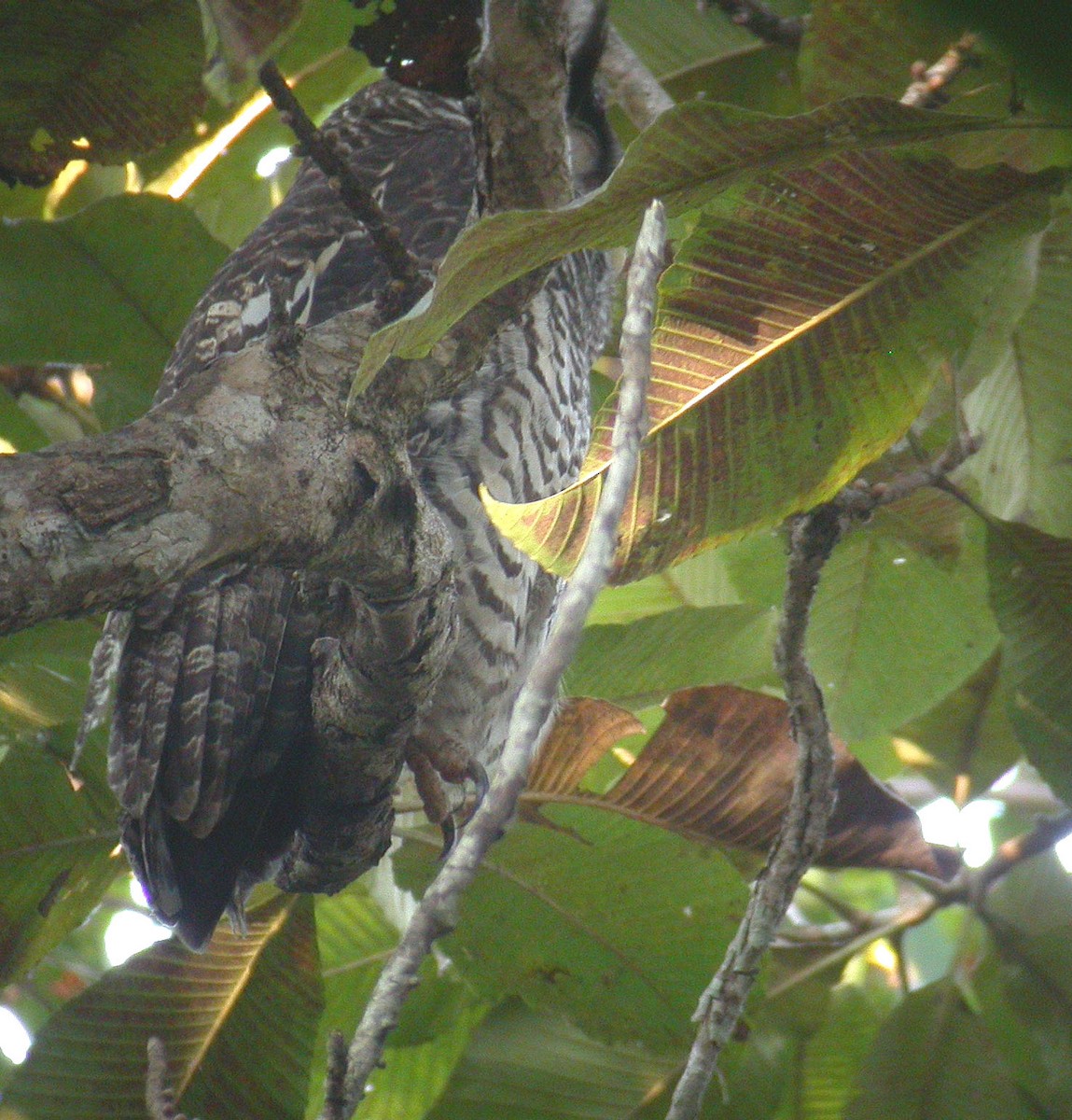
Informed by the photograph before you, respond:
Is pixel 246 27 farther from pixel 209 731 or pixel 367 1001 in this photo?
pixel 367 1001

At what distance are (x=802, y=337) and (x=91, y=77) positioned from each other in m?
1.08

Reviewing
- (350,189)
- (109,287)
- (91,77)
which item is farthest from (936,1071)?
(91,77)

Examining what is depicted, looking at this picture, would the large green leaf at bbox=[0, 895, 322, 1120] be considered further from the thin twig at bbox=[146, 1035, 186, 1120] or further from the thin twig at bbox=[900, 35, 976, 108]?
the thin twig at bbox=[900, 35, 976, 108]

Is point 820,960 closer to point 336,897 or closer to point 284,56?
point 336,897

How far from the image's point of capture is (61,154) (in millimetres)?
1839

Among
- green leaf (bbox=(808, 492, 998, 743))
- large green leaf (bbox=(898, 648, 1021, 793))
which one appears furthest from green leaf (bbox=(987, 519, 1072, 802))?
large green leaf (bbox=(898, 648, 1021, 793))

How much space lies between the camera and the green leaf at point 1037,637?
1.79 meters

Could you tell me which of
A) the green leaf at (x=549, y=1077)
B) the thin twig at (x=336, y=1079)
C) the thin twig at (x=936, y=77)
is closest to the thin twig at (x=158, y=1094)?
the thin twig at (x=336, y=1079)

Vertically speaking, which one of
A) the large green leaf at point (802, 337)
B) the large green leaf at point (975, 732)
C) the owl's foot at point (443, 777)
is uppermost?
A: the large green leaf at point (802, 337)

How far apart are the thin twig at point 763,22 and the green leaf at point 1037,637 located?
38.8 inches

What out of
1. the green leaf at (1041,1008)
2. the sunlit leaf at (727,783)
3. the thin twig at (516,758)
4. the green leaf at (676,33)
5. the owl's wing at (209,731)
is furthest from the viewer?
the green leaf at (676,33)

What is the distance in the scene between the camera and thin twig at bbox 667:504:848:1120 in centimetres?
139

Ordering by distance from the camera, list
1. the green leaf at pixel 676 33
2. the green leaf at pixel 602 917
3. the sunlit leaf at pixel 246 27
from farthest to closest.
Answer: the green leaf at pixel 676 33, the green leaf at pixel 602 917, the sunlit leaf at pixel 246 27

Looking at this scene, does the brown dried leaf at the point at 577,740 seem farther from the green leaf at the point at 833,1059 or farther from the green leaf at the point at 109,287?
the green leaf at the point at 109,287
